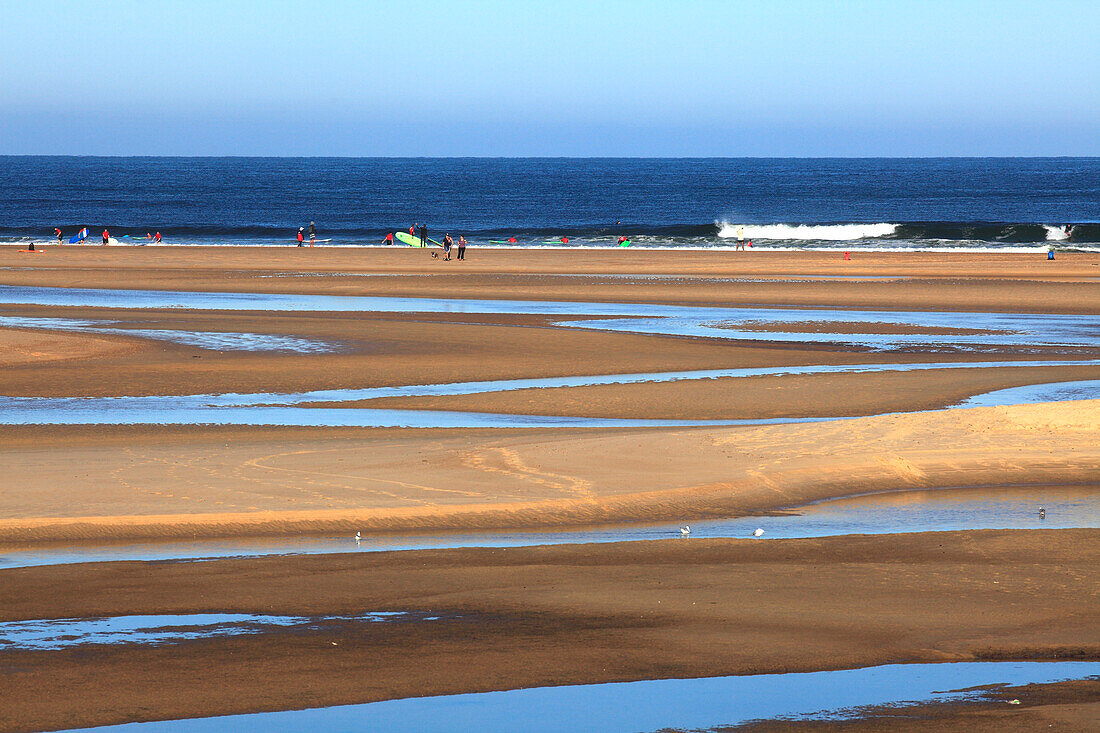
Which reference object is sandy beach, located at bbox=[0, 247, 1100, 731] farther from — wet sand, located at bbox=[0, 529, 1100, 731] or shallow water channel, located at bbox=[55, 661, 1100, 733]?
shallow water channel, located at bbox=[55, 661, 1100, 733]

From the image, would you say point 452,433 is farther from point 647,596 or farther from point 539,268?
point 539,268

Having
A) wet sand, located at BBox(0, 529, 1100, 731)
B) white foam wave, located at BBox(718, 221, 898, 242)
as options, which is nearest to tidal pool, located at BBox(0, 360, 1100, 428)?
wet sand, located at BBox(0, 529, 1100, 731)

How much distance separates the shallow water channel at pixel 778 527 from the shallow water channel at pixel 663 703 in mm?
3700

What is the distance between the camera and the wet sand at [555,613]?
7629 millimetres

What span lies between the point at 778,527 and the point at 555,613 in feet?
12.4

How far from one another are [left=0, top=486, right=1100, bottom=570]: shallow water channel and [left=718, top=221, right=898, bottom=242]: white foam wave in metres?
59.1

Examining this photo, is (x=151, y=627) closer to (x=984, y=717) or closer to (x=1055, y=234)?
(x=984, y=717)

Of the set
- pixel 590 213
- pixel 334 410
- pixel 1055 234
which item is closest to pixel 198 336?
pixel 334 410

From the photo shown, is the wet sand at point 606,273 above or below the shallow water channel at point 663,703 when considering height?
below

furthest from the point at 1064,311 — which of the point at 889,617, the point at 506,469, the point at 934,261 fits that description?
the point at 889,617

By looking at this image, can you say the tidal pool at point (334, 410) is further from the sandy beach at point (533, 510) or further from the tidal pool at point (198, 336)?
the tidal pool at point (198, 336)

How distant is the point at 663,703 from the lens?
24.6 ft

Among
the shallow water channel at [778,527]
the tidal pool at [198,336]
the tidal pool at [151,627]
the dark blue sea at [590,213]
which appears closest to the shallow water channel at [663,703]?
the tidal pool at [151,627]

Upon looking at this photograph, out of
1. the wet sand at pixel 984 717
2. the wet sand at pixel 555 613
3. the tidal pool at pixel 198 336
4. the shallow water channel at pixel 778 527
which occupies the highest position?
the wet sand at pixel 984 717
